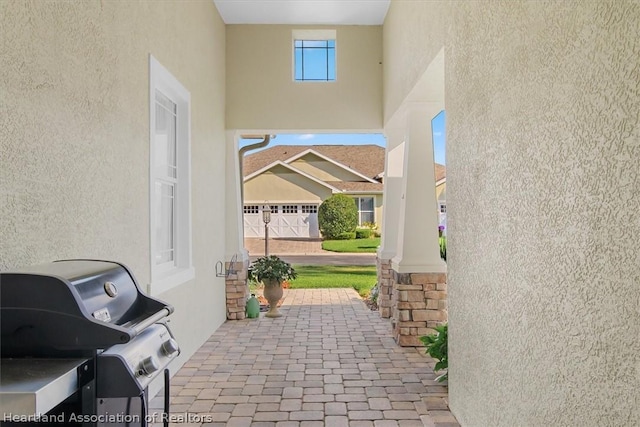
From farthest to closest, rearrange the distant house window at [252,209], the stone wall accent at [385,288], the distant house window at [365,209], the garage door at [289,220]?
the distant house window at [365,209] < the distant house window at [252,209] < the garage door at [289,220] < the stone wall accent at [385,288]

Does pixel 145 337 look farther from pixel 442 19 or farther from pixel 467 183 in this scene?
pixel 442 19

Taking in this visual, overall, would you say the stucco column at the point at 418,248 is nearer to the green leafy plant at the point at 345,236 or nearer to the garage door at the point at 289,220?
the green leafy plant at the point at 345,236

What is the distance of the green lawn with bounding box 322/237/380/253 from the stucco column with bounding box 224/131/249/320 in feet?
39.4

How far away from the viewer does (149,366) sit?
2.01 metres

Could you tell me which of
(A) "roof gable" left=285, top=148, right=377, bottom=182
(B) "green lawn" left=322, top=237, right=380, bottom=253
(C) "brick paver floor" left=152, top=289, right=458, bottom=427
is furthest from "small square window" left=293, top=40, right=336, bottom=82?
(A) "roof gable" left=285, top=148, right=377, bottom=182

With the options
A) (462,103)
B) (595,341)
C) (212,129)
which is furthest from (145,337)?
(212,129)

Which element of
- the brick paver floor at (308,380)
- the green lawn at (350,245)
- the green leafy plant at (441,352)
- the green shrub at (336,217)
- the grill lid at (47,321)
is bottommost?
the brick paver floor at (308,380)

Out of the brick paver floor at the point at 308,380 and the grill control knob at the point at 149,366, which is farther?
the brick paver floor at the point at 308,380

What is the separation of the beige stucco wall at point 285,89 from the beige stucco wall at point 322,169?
1568 cm

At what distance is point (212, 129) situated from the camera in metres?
6.91

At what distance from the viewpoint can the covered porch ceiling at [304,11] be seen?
704 cm

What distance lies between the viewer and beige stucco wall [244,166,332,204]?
72.1 ft

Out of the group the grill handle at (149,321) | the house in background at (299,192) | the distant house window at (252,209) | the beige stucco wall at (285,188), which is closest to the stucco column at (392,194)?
the grill handle at (149,321)

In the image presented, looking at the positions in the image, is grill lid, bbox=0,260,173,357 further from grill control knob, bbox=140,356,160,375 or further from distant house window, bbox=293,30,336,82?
distant house window, bbox=293,30,336,82
